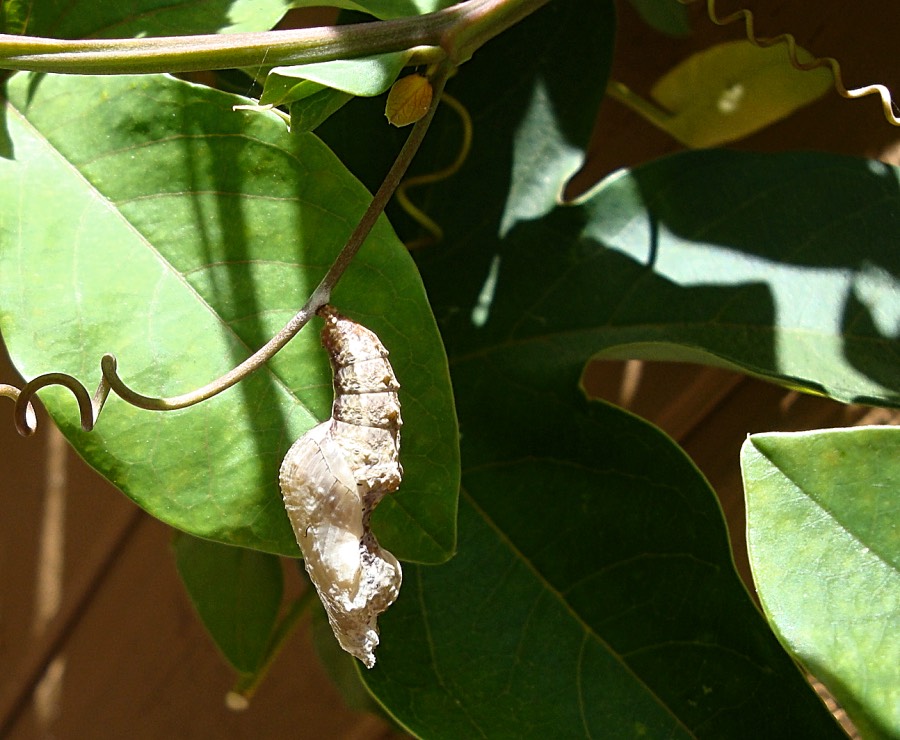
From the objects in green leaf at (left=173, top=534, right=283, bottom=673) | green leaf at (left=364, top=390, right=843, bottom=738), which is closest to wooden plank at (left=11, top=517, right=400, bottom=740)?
green leaf at (left=173, top=534, right=283, bottom=673)

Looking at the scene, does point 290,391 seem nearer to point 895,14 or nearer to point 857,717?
point 857,717

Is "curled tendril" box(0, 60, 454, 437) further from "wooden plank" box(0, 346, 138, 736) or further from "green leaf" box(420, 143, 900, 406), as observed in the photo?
"wooden plank" box(0, 346, 138, 736)

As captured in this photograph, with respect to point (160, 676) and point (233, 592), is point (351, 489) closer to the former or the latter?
point (233, 592)

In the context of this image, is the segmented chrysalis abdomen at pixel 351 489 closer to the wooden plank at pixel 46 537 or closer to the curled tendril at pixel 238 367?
the curled tendril at pixel 238 367

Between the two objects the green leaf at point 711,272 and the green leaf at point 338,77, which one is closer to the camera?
the green leaf at point 338,77

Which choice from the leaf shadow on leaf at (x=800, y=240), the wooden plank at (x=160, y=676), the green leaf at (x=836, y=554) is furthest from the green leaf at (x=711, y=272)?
the wooden plank at (x=160, y=676)

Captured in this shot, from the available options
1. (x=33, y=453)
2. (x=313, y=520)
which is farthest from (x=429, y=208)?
(x=33, y=453)

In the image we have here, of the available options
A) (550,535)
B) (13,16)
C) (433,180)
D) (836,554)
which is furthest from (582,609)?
(13,16)
